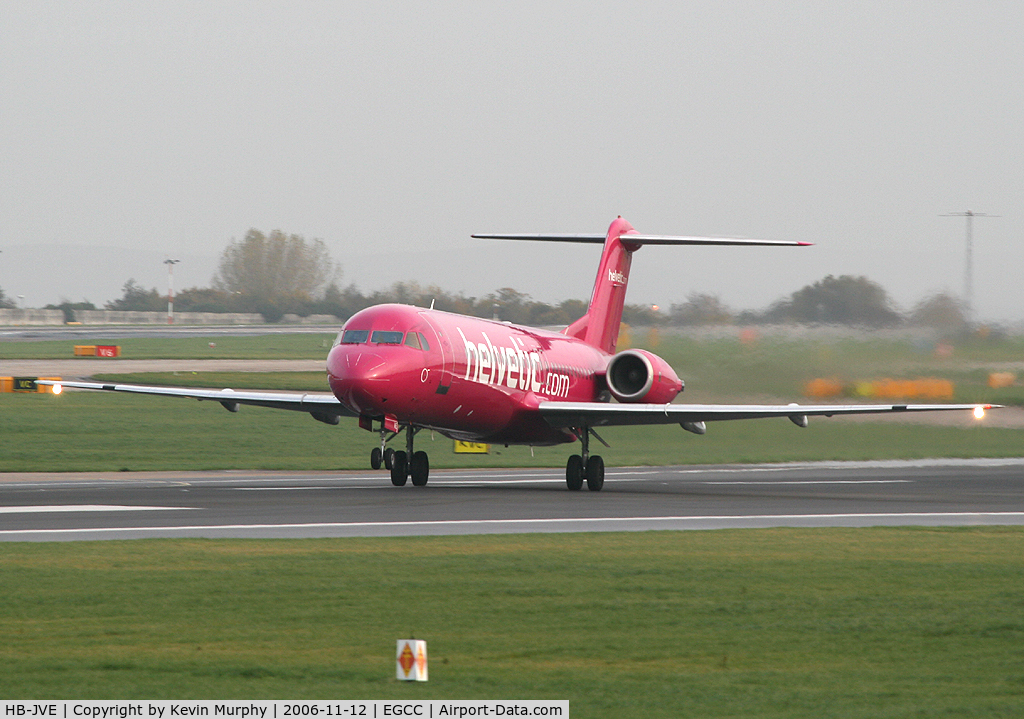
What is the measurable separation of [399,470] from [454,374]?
3.03m

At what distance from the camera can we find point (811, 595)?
46.0 feet

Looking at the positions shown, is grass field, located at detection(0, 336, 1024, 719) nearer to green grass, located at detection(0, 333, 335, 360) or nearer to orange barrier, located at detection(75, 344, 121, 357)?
green grass, located at detection(0, 333, 335, 360)

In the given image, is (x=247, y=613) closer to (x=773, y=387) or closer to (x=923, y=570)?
(x=923, y=570)

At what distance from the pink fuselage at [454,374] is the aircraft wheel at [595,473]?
181 centimetres

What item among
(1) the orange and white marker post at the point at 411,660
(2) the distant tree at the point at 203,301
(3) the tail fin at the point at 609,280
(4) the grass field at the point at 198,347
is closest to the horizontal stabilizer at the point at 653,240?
(3) the tail fin at the point at 609,280

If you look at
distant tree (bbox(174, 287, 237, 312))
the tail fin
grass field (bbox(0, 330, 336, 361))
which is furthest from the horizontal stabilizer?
distant tree (bbox(174, 287, 237, 312))

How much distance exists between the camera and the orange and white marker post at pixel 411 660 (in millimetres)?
9047

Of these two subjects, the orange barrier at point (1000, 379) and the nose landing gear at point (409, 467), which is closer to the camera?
the nose landing gear at point (409, 467)

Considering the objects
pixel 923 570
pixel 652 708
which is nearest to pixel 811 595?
pixel 923 570

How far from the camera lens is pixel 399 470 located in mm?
30953

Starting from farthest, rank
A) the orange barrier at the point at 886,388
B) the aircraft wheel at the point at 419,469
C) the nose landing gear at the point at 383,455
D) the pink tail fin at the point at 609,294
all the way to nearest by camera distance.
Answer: the orange barrier at the point at 886,388
the pink tail fin at the point at 609,294
the aircraft wheel at the point at 419,469
the nose landing gear at the point at 383,455

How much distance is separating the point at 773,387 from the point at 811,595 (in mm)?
26954

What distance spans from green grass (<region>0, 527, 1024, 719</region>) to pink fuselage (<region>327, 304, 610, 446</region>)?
9020 mm

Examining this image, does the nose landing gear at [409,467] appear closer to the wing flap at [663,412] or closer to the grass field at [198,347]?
the wing flap at [663,412]
